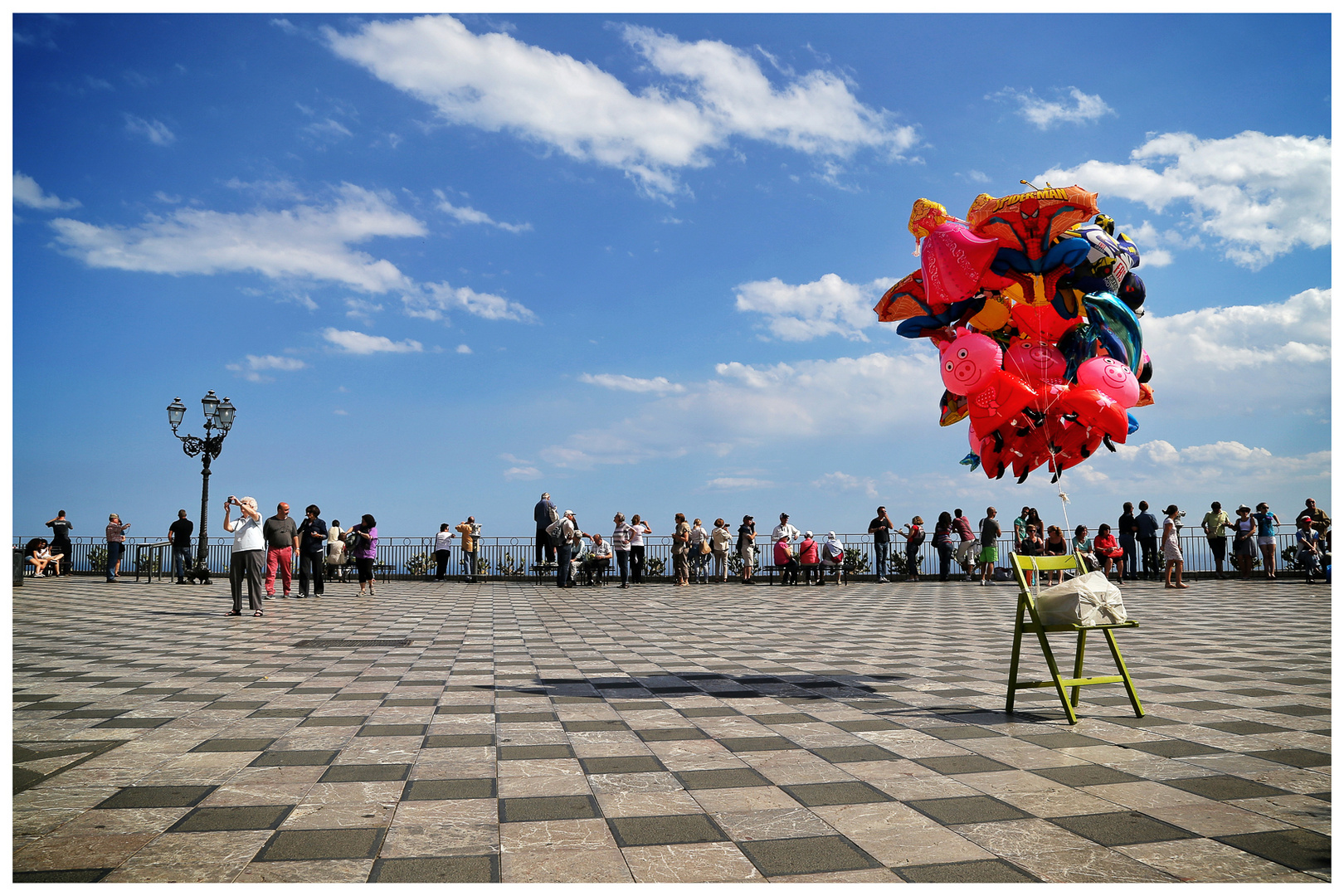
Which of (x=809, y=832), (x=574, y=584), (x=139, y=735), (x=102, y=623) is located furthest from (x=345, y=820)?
(x=574, y=584)

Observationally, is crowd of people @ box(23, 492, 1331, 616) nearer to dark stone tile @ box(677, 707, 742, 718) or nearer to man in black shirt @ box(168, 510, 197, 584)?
man in black shirt @ box(168, 510, 197, 584)

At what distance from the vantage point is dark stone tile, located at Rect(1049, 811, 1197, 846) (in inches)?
114

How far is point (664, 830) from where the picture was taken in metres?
3.03

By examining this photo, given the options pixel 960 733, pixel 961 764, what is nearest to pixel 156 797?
pixel 961 764

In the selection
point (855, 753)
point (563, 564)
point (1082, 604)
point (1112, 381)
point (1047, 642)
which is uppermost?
point (1112, 381)

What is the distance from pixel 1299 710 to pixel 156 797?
641 cm

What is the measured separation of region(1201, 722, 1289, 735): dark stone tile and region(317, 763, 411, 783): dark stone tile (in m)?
4.47

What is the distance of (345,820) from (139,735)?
222 cm

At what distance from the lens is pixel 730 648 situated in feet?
28.4

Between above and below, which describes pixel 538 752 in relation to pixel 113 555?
above

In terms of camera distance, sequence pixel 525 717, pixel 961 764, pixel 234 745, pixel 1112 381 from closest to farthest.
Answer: pixel 961 764 < pixel 234 745 < pixel 525 717 < pixel 1112 381

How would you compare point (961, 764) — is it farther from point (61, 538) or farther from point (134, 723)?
point (61, 538)

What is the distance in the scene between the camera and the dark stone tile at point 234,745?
13.8 ft

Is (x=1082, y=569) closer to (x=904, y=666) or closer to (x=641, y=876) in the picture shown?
(x=904, y=666)
